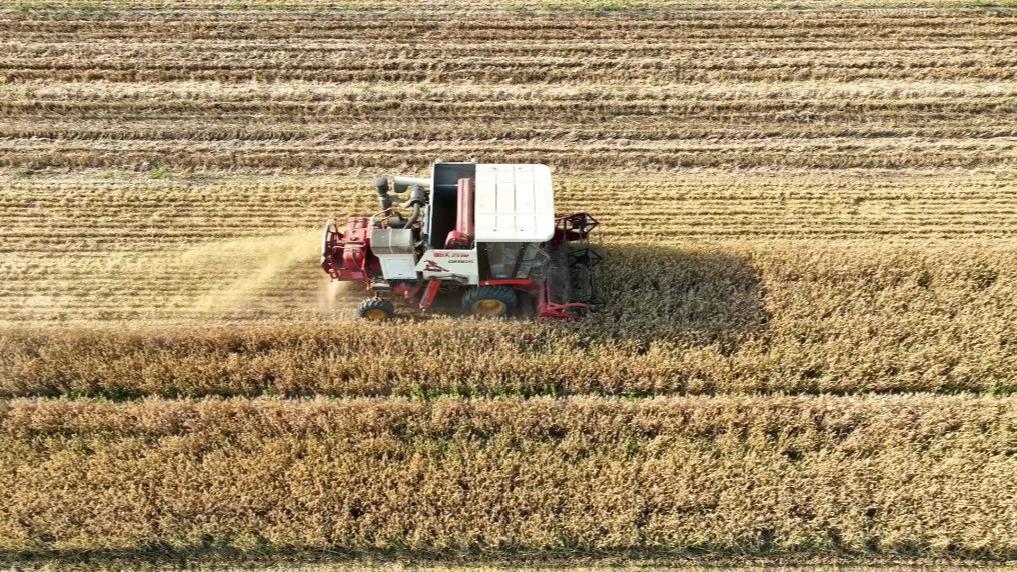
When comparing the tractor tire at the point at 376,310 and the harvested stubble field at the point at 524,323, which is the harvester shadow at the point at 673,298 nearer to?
the harvested stubble field at the point at 524,323

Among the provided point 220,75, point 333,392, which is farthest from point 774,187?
point 220,75

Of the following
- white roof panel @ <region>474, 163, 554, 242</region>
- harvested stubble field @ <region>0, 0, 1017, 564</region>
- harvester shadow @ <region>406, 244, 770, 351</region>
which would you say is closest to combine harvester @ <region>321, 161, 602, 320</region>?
white roof panel @ <region>474, 163, 554, 242</region>

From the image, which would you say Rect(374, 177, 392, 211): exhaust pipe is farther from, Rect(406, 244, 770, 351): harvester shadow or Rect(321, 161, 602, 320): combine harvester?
Rect(406, 244, 770, 351): harvester shadow

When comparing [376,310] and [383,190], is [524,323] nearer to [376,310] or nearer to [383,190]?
[376,310]

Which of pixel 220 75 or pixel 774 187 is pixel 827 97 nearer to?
pixel 774 187

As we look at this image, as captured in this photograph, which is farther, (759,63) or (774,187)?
(759,63)

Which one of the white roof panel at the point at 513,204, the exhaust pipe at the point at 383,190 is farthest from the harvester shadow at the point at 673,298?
the white roof panel at the point at 513,204

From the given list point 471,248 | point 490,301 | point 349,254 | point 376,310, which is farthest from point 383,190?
point 490,301
